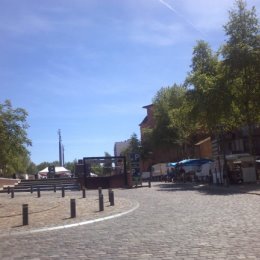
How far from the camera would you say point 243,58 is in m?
34.2

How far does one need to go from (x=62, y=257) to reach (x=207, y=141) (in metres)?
62.9

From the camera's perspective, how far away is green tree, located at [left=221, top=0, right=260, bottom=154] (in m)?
34.4

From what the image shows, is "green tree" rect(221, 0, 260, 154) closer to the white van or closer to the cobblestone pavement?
the cobblestone pavement

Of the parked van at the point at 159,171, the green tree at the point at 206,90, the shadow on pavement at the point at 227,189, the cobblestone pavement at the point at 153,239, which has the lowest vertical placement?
the cobblestone pavement at the point at 153,239

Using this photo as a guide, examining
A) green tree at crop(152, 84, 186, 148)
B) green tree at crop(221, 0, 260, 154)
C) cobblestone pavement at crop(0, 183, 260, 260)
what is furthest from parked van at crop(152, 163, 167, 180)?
cobblestone pavement at crop(0, 183, 260, 260)

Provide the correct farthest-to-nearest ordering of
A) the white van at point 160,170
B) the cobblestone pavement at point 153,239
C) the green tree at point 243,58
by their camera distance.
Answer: the white van at point 160,170
the green tree at point 243,58
the cobblestone pavement at point 153,239

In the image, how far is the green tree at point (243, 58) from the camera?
34.4 metres

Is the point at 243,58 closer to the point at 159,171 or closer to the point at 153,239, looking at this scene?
the point at 153,239

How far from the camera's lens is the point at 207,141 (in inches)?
2788

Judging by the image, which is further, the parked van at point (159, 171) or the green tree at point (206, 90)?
the parked van at point (159, 171)

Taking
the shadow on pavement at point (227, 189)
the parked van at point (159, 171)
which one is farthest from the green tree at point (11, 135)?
the parked van at point (159, 171)

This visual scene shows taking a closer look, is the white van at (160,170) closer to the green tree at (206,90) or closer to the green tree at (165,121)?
the green tree at (165,121)

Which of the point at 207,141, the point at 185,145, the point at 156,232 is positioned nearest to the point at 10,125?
the point at 156,232

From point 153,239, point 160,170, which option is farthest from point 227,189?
point 160,170
